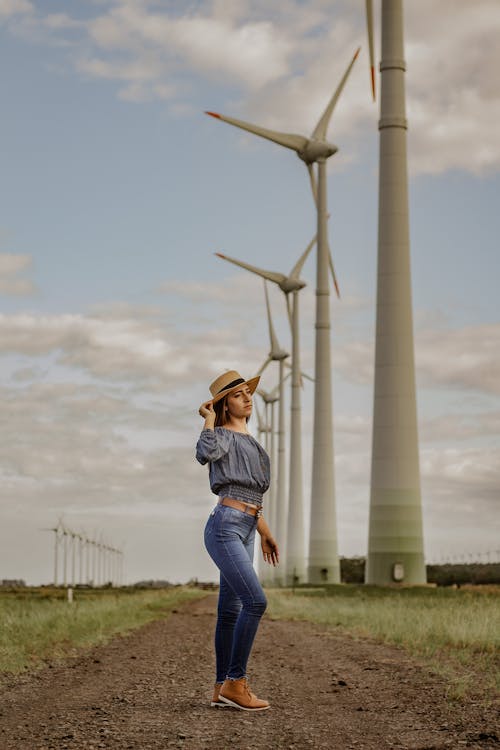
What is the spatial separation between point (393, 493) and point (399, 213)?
1123 centimetres

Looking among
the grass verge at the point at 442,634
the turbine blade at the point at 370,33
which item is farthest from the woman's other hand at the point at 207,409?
the turbine blade at the point at 370,33

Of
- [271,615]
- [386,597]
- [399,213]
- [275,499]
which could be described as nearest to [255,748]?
[271,615]

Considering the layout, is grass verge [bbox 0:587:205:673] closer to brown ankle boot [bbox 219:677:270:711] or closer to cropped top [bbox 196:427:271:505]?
brown ankle boot [bbox 219:677:270:711]

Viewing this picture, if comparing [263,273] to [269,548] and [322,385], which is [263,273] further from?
[269,548]

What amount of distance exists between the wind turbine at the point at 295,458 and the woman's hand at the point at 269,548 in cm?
7606

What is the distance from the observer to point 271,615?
34938mm

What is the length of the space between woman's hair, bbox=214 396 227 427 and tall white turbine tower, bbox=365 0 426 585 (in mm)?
33574

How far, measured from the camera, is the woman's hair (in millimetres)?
10562

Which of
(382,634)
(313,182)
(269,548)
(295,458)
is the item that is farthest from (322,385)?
(269,548)

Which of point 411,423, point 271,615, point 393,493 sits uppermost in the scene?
point 411,423

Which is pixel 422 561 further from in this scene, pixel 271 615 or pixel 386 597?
pixel 271 615

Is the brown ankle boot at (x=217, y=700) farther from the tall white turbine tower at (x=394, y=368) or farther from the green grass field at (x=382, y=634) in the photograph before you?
the tall white turbine tower at (x=394, y=368)

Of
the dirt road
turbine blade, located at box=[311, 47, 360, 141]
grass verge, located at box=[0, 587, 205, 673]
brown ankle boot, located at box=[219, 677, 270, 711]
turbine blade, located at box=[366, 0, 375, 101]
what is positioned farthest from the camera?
turbine blade, located at box=[311, 47, 360, 141]

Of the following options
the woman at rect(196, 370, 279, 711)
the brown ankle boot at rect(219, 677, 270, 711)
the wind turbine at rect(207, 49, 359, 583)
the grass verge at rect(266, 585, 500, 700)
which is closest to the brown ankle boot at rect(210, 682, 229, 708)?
the woman at rect(196, 370, 279, 711)
